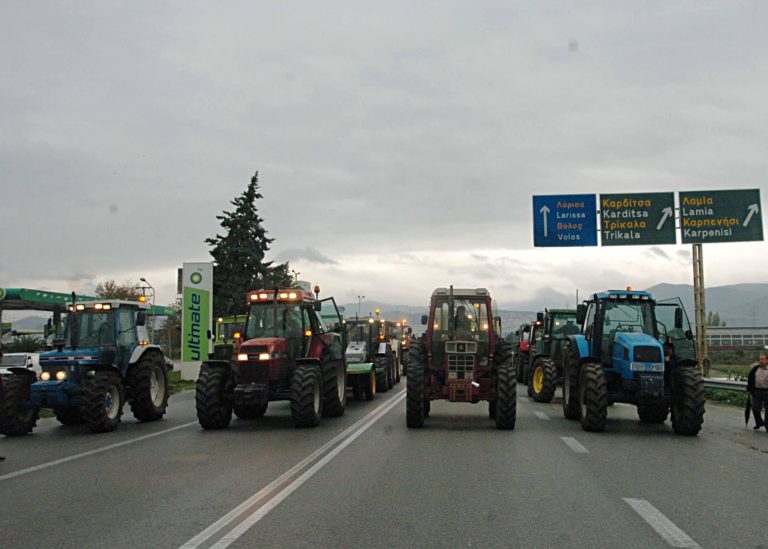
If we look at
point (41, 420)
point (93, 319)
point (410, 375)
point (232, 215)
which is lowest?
point (41, 420)

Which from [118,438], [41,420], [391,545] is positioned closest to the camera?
[391,545]

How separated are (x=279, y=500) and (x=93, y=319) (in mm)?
9271

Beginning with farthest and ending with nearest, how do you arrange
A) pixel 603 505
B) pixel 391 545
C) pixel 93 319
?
pixel 93 319, pixel 603 505, pixel 391 545

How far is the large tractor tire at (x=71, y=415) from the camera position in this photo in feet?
53.0

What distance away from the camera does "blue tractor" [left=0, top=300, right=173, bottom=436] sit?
558 inches

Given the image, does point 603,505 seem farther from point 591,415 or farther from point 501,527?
point 591,415

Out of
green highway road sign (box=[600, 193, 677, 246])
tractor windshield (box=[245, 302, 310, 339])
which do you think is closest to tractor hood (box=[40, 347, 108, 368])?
tractor windshield (box=[245, 302, 310, 339])

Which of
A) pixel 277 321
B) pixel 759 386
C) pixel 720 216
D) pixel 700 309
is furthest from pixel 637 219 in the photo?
pixel 277 321

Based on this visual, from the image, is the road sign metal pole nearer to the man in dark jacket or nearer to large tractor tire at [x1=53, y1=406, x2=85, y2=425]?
the man in dark jacket

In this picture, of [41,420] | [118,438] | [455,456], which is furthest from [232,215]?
[455,456]

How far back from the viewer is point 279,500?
7941 millimetres

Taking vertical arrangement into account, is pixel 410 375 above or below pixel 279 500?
above

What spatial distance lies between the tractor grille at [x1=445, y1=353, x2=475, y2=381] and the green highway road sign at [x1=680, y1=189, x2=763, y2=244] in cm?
1439

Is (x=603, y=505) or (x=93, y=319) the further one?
(x=93, y=319)
